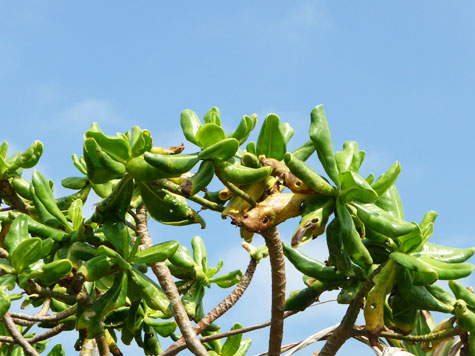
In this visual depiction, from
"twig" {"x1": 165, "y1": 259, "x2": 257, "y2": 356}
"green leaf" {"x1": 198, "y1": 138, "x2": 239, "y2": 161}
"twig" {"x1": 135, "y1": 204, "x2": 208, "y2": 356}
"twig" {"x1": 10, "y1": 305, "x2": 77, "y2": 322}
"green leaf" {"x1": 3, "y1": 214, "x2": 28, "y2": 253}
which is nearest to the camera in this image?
"green leaf" {"x1": 198, "y1": 138, "x2": 239, "y2": 161}

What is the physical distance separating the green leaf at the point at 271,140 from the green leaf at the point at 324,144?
0.11m

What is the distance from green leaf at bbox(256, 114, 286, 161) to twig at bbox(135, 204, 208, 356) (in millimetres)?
605

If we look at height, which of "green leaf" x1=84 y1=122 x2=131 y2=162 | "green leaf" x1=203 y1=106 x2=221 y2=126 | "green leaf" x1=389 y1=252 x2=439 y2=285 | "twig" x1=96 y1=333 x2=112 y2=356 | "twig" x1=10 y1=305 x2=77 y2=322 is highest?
"green leaf" x1=203 y1=106 x2=221 y2=126

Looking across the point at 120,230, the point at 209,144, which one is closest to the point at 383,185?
the point at 209,144

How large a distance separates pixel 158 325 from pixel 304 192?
128 cm

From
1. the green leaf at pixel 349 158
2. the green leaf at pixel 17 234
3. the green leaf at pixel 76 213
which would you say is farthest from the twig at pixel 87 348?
the green leaf at pixel 349 158

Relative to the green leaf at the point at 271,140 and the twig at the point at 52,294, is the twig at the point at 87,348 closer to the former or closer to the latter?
the twig at the point at 52,294

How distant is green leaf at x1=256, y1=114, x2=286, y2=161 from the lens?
7.34ft

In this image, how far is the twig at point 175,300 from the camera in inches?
97.9

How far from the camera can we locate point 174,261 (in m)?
2.97

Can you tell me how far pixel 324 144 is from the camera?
225cm

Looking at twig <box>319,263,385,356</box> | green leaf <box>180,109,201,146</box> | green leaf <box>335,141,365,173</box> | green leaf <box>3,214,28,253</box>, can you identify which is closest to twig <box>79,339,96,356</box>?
green leaf <box>3,214,28,253</box>

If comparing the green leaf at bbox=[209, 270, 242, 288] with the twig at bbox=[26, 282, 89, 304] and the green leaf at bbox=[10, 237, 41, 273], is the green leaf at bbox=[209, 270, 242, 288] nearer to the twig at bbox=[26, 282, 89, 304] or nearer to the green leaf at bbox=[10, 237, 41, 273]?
the twig at bbox=[26, 282, 89, 304]

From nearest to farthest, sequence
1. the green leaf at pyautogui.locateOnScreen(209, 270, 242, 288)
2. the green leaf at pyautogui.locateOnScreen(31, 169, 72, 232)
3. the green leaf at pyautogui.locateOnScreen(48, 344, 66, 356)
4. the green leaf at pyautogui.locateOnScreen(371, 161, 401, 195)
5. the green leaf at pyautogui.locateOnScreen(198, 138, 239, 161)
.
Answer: the green leaf at pyautogui.locateOnScreen(198, 138, 239, 161) → the green leaf at pyautogui.locateOnScreen(371, 161, 401, 195) → the green leaf at pyautogui.locateOnScreen(31, 169, 72, 232) → the green leaf at pyautogui.locateOnScreen(209, 270, 242, 288) → the green leaf at pyautogui.locateOnScreen(48, 344, 66, 356)
